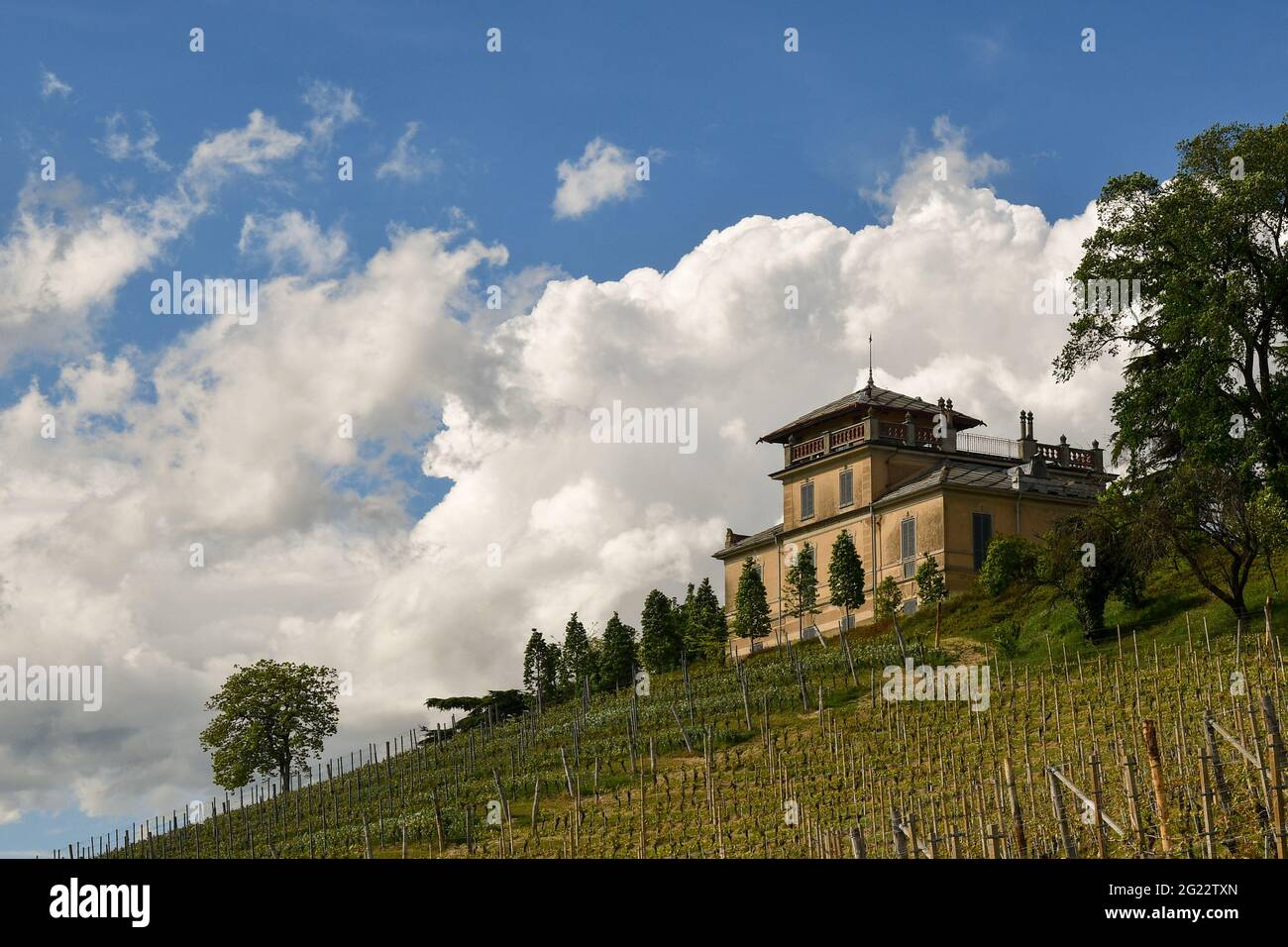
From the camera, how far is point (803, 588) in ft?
198

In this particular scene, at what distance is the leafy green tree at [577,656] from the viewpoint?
6975 centimetres

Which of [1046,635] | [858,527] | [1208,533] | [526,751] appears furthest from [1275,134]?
[526,751]

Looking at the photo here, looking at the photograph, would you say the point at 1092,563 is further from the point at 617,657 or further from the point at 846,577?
the point at 617,657

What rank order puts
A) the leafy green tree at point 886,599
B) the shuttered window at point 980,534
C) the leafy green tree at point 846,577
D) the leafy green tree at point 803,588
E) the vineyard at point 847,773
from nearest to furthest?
1. the vineyard at point 847,773
2. the leafy green tree at point 886,599
3. the shuttered window at point 980,534
4. the leafy green tree at point 846,577
5. the leafy green tree at point 803,588

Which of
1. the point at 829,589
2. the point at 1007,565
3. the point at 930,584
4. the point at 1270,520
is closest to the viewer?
the point at 1270,520

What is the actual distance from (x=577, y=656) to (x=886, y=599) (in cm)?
2025

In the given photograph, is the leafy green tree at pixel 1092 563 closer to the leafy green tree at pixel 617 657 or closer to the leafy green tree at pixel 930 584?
the leafy green tree at pixel 930 584

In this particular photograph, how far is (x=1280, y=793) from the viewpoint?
54.9 feet

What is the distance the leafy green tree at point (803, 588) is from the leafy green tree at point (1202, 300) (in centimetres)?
2024

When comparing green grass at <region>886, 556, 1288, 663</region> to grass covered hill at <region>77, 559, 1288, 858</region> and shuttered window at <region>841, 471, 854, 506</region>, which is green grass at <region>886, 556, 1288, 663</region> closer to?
grass covered hill at <region>77, 559, 1288, 858</region>

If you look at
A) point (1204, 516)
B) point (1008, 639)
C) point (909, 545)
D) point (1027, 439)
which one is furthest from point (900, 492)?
point (1204, 516)

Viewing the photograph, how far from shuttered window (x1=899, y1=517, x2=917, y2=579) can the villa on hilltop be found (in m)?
0.04

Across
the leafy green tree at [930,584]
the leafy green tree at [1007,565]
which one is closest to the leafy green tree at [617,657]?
the leafy green tree at [930,584]
